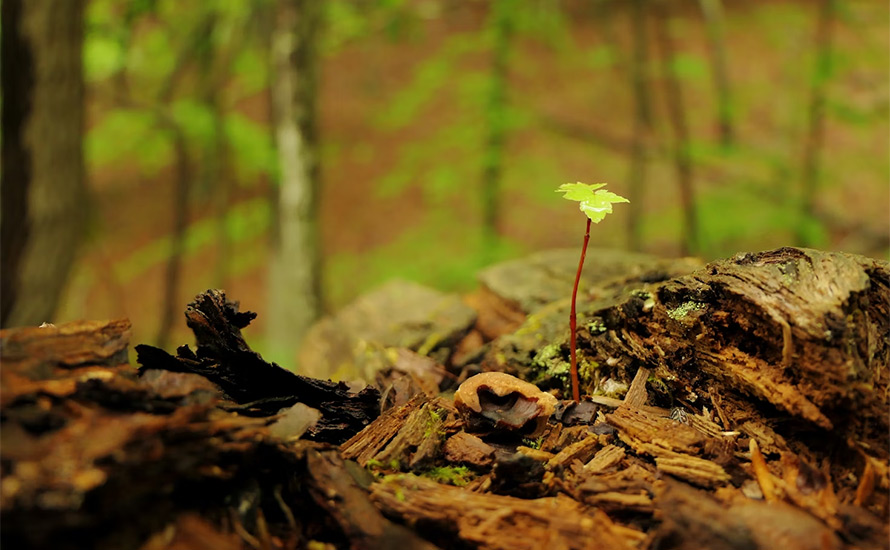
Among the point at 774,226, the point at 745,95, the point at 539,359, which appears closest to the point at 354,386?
the point at 539,359

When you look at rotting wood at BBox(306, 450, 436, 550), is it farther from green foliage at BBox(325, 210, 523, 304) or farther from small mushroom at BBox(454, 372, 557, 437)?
green foliage at BBox(325, 210, 523, 304)

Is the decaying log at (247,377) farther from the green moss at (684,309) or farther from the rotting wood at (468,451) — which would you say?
the green moss at (684,309)

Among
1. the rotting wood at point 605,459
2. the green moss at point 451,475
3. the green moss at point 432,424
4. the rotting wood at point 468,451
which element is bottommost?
the rotting wood at point 605,459

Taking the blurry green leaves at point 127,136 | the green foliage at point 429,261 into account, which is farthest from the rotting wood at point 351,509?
the blurry green leaves at point 127,136

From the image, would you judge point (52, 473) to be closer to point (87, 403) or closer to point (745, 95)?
point (87, 403)

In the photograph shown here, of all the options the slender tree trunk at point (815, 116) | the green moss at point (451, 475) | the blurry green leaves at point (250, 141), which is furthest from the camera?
the blurry green leaves at point (250, 141)

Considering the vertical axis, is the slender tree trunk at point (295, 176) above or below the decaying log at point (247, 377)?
above
